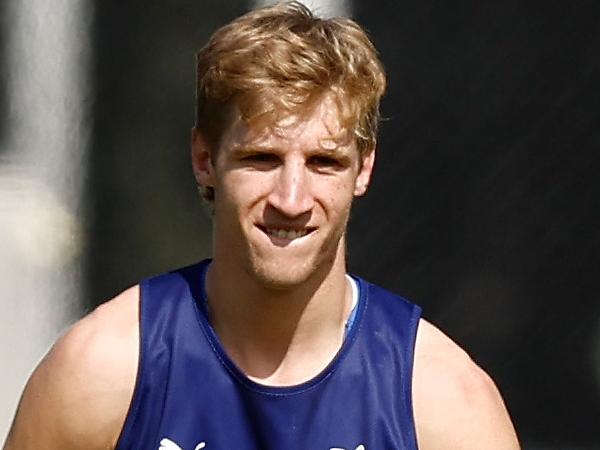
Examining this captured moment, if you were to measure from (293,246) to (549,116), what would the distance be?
1238mm

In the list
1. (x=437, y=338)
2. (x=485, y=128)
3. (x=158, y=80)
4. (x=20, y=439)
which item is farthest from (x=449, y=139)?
(x=20, y=439)

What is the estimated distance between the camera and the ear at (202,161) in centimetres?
252

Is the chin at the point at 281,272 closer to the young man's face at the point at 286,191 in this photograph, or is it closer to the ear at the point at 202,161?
the young man's face at the point at 286,191

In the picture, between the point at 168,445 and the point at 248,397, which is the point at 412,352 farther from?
the point at 168,445

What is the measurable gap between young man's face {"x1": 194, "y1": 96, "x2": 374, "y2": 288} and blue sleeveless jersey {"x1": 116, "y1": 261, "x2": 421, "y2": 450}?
20 cm

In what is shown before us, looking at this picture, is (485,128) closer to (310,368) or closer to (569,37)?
(569,37)

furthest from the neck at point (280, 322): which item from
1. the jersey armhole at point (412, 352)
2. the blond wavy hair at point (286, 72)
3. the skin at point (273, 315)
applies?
the blond wavy hair at point (286, 72)

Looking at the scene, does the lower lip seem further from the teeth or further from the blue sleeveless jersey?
the blue sleeveless jersey

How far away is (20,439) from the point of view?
254 cm

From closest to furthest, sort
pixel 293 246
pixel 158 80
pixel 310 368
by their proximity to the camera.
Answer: pixel 293 246, pixel 310 368, pixel 158 80

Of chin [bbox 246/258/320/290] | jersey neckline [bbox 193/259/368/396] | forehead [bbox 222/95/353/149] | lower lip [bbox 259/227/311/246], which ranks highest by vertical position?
forehead [bbox 222/95/353/149]

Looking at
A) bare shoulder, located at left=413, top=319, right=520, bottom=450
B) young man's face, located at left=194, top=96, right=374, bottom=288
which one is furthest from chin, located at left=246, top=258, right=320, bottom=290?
bare shoulder, located at left=413, top=319, right=520, bottom=450

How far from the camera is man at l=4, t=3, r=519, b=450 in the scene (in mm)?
2414

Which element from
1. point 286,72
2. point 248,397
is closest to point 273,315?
point 248,397
